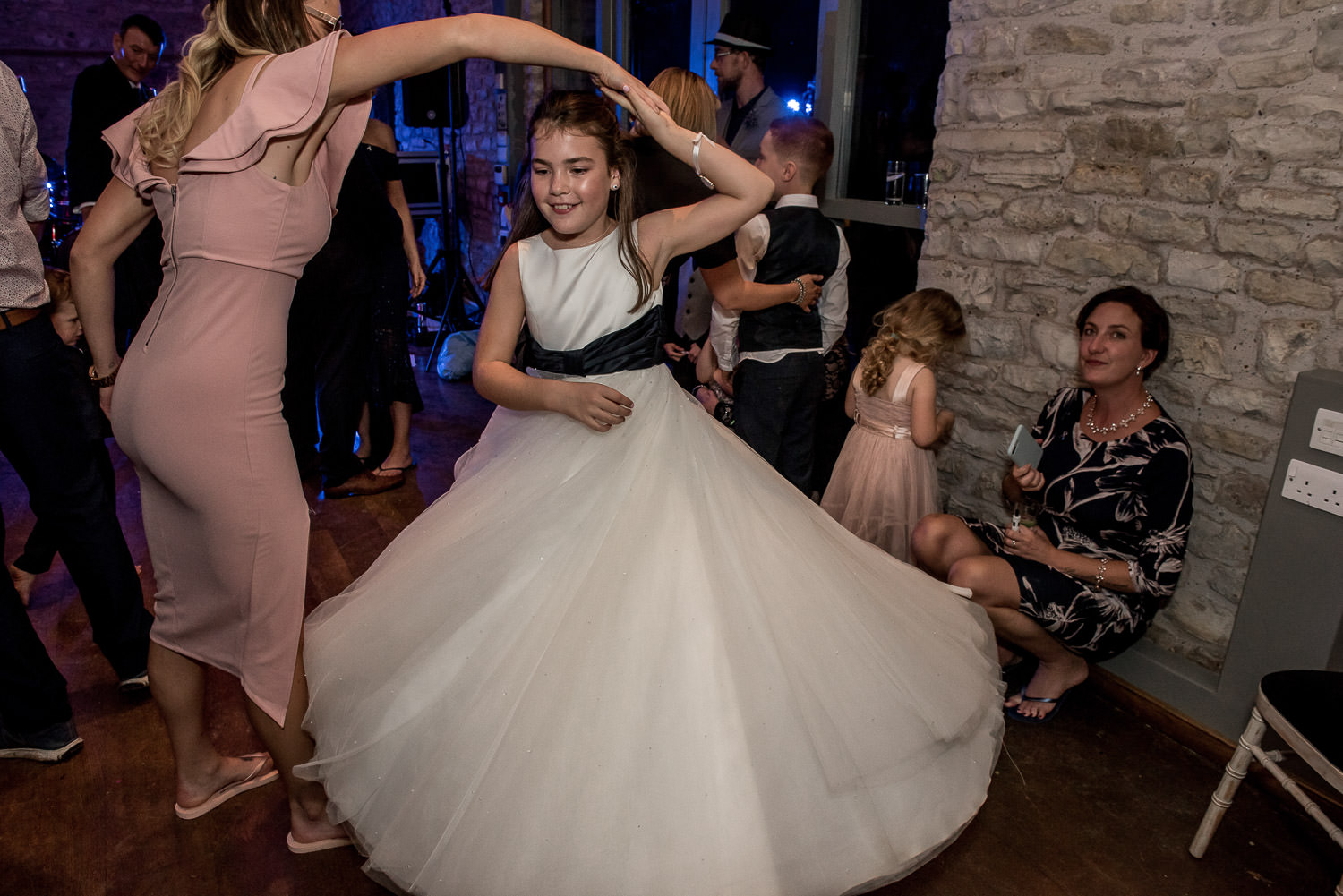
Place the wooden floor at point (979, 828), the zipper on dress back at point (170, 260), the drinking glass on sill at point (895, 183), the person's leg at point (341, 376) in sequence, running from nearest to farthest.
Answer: the zipper on dress back at point (170, 260), the wooden floor at point (979, 828), the drinking glass on sill at point (895, 183), the person's leg at point (341, 376)

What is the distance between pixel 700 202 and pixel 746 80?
250 cm

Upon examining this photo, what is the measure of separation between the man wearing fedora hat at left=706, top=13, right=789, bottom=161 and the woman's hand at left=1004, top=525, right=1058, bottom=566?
7.02 feet

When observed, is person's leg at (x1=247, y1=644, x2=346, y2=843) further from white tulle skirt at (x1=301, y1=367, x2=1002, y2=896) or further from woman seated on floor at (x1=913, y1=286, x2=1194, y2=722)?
woman seated on floor at (x1=913, y1=286, x2=1194, y2=722)

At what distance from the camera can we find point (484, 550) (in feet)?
6.01

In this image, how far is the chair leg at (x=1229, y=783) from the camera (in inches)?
75.9

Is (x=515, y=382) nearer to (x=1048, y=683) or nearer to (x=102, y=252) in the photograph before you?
(x=102, y=252)

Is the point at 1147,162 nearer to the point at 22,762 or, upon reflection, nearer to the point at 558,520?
the point at 558,520

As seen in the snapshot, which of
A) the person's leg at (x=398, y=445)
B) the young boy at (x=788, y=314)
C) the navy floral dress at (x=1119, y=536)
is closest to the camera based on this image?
the navy floral dress at (x=1119, y=536)

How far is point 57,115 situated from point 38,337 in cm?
1050

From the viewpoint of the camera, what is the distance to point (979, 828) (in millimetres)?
2148

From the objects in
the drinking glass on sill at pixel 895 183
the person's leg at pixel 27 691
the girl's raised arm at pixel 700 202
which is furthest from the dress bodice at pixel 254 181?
the drinking glass on sill at pixel 895 183

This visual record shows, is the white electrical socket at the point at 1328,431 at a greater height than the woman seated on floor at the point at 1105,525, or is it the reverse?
the white electrical socket at the point at 1328,431

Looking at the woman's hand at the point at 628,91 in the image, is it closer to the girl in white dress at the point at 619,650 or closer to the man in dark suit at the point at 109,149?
the girl in white dress at the point at 619,650

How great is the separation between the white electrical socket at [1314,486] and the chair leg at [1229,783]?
0.55m
